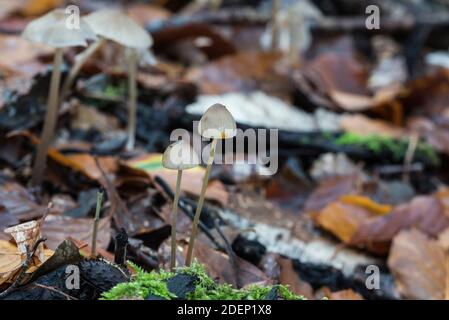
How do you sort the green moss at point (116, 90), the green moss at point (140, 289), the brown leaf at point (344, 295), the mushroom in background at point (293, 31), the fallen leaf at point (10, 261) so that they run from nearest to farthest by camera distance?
1. the green moss at point (140, 289)
2. the fallen leaf at point (10, 261)
3. the brown leaf at point (344, 295)
4. the green moss at point (116, 90)
5. the mushroom in background at point (293, 31)

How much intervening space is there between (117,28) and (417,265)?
1509mm

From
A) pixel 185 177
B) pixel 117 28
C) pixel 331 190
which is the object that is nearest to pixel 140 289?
pixel 185 177

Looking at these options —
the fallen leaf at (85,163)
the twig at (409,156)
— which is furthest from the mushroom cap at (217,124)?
the twig at (409,156)

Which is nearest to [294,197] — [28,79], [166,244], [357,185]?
[357,185]

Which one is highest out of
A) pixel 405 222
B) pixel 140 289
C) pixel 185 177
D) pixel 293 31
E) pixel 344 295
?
pixel 293 31

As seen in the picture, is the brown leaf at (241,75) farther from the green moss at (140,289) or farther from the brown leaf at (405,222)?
the green moss at (140,289)

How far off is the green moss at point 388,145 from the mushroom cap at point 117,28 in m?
1.42

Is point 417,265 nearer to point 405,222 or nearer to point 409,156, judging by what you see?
point 405,222

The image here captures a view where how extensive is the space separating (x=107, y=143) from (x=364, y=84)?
2323 mm

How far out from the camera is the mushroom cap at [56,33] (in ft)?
6.30

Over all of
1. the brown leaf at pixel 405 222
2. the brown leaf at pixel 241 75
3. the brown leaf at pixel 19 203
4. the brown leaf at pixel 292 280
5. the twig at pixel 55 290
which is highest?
the brown leaf at pixel 241 75

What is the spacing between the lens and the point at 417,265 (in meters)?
2.30

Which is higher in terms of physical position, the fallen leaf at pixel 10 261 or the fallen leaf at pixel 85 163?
the fallen leaf at pixel 85 163

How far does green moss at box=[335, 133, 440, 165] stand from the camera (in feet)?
10.9
